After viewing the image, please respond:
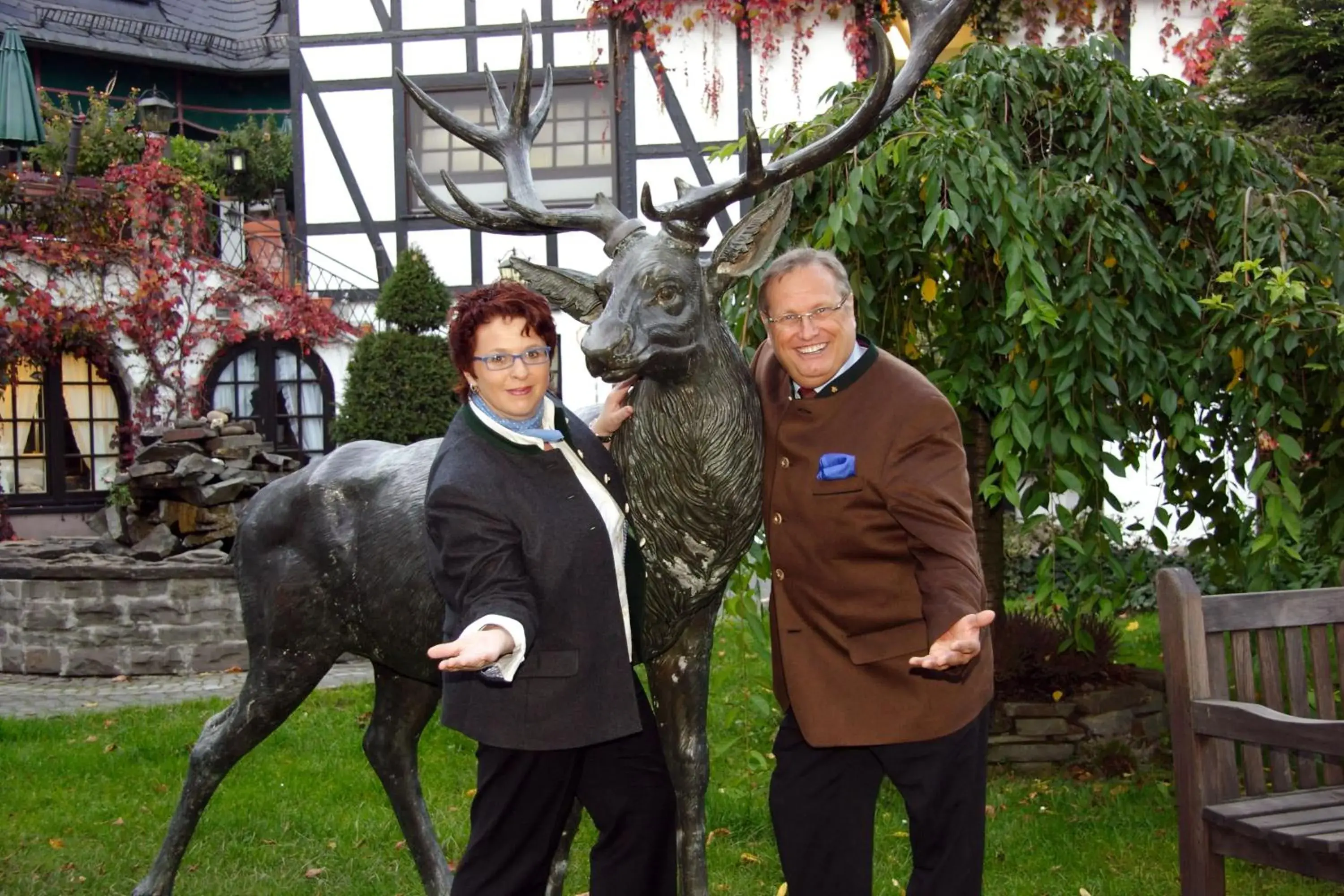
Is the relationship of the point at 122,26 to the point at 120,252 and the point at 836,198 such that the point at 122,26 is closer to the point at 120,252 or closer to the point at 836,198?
the point at 120,252

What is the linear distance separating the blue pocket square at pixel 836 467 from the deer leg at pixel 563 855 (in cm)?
123

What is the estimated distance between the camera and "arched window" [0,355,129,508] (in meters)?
14.6

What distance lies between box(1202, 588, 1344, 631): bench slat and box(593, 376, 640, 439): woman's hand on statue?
1.68 meters

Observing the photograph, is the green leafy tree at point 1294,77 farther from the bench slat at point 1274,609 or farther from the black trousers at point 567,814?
the black trousers at point 567,814

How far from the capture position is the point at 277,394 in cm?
1448

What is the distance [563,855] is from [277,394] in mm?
11924

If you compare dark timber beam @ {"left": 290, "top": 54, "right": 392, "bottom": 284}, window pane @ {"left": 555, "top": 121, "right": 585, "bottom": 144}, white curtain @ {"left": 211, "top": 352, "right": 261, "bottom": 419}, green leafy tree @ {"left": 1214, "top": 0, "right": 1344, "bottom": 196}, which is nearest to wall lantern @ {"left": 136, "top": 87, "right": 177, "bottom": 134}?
dark timber beam @ {"left": 290, "top": 54, "right": 392, "bottom": 284}

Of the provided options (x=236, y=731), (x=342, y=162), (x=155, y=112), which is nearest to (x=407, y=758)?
(x=236, y=731)

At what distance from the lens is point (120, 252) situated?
13.5 meters

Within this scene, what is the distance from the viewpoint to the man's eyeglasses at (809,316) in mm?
2807

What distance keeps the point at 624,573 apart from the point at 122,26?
701 inches

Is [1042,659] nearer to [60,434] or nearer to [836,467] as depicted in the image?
[836,467]

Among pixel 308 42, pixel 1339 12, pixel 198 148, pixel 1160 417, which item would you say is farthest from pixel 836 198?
pixel 198 148

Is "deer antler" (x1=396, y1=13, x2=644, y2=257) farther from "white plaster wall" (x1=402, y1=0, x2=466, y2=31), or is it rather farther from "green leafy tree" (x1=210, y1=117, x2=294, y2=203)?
"green leafy tree" (x1=210, y1=117, x2=294, y2=203)
